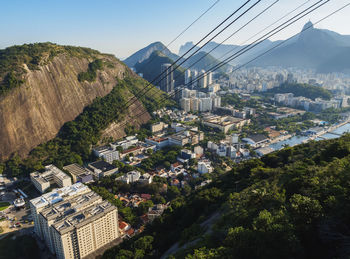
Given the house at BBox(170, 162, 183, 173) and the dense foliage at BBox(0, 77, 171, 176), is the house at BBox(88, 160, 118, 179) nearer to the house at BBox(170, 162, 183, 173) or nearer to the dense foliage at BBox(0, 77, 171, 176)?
the dense foliage at BBox(0, 77, 171, 176)

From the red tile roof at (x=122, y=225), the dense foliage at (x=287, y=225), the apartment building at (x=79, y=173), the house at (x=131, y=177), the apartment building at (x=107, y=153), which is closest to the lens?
the dense foliage at (x=287, y=225)

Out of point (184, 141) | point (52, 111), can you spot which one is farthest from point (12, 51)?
point (184, 141)

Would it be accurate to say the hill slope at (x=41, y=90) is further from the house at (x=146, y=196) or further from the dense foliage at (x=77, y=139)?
the house at (x=146, y=196)

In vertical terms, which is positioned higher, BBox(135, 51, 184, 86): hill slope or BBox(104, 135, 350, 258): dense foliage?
BBox(135, 51, 184, 86): hill slope

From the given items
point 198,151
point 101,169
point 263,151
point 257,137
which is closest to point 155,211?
point 101,169

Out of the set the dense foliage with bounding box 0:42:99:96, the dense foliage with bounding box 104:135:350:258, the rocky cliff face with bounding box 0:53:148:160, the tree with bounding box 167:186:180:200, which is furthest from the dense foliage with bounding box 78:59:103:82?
the dense foliage with bounding box 104:135:350:258

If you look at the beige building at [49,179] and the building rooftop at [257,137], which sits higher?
the beige building at [49,179]

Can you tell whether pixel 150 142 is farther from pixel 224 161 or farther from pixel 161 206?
pixel 161 206

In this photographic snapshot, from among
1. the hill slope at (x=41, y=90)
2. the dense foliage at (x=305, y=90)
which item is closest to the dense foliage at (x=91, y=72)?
the hill slope at (x=41, y=90)
